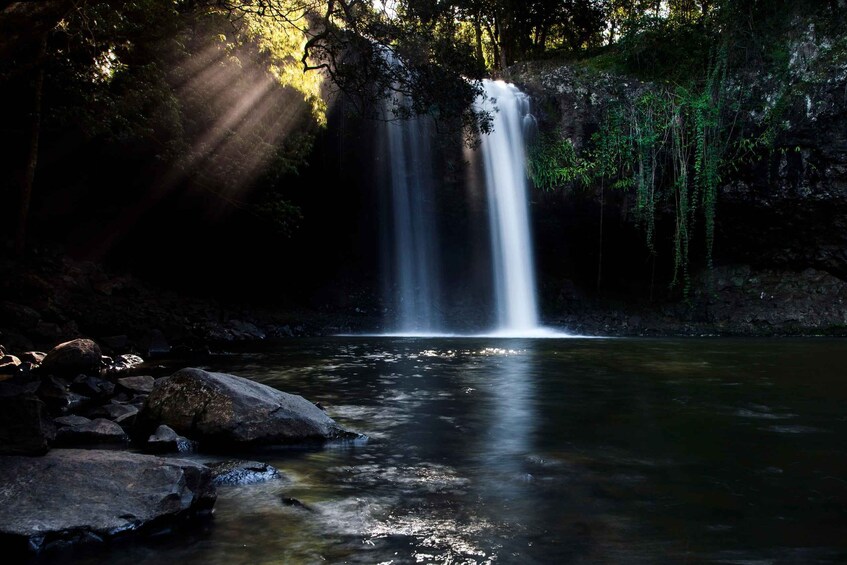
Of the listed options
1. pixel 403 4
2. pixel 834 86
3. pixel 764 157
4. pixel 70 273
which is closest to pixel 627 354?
pixel 403 4

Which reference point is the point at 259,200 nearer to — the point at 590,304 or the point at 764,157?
the point at 590,304

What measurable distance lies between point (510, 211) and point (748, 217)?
7.37 m

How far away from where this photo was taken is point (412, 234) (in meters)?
22.3

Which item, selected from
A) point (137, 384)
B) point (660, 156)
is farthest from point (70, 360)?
point (660, 156)

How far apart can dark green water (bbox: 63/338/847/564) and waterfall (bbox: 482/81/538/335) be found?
11.8 meters

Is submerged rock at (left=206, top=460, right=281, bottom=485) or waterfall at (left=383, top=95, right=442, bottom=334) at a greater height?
waterfall at (left=383, top=95, right=442, bottom=334)

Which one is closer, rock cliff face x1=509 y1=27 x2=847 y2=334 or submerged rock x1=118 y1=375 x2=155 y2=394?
submerged rock x1=118 y1=375 x2=155 y2=394

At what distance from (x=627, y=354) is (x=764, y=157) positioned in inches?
382

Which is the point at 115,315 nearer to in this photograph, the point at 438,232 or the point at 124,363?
the point at 124,363

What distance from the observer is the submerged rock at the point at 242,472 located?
174 inches

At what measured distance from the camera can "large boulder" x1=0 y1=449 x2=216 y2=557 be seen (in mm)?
3266

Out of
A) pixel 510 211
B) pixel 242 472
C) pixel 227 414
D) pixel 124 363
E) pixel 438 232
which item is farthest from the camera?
pixel 438 232

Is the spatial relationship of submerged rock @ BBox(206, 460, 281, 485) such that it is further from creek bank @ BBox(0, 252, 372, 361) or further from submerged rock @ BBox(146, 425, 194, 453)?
creek bank @ BBox(0, 252, 372, 361)

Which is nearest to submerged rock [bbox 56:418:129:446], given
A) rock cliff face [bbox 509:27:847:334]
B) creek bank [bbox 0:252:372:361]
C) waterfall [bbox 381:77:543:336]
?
creek bank [bbox 0:252:372:361]
